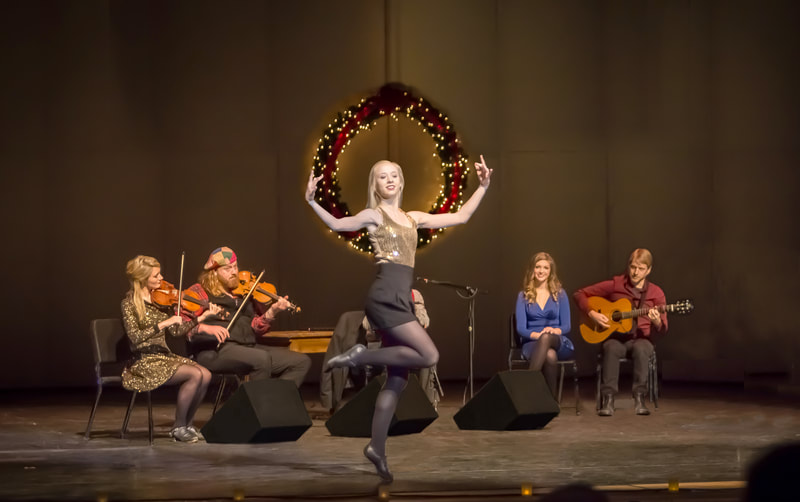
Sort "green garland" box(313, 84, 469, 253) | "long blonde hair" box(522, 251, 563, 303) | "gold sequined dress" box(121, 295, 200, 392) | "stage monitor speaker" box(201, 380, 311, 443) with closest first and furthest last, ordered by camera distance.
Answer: "stage monitor speaker" box(201, 380, 311, 443)
"gold sequined dress" box(121, 295, 200, 392)
"long blonde hair" box(522, 251, 563, 303)
"green garland" box(313, 84, 469, 253)

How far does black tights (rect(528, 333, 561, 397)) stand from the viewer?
7.82 meters

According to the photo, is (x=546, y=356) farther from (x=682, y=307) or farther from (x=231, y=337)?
(x=231, y=337)

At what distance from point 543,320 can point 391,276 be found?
125 inches

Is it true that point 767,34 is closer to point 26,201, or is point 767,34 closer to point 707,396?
point 707,396

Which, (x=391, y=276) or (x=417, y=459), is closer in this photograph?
(x=391, y=276)

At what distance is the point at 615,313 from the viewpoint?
314 inches

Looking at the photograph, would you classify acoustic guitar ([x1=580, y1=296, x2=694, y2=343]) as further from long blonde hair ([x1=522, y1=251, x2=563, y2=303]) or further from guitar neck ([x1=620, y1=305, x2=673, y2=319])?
long blonde hair ([x1=522, y1=251, x2=563, y2=303])

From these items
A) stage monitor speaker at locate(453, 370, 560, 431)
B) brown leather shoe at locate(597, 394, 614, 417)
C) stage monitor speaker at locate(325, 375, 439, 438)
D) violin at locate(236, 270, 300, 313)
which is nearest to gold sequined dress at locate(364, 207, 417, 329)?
stage monitor speaker at locate(325, 375, 439, 438)

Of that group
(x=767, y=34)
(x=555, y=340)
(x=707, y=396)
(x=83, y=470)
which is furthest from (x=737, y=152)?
(x=83, y=470)

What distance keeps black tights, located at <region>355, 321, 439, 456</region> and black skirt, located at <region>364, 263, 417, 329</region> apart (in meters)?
0.04

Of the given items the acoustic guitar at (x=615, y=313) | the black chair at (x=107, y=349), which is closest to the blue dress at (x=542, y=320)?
the acoustic guitar at (x=615, y=313)

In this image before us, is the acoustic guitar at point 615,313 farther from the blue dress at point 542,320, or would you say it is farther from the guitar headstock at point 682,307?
the blue dress at point 542,320

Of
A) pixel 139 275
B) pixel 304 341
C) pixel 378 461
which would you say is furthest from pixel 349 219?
pixel 304 341

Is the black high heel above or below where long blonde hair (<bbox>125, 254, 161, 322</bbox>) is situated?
below
